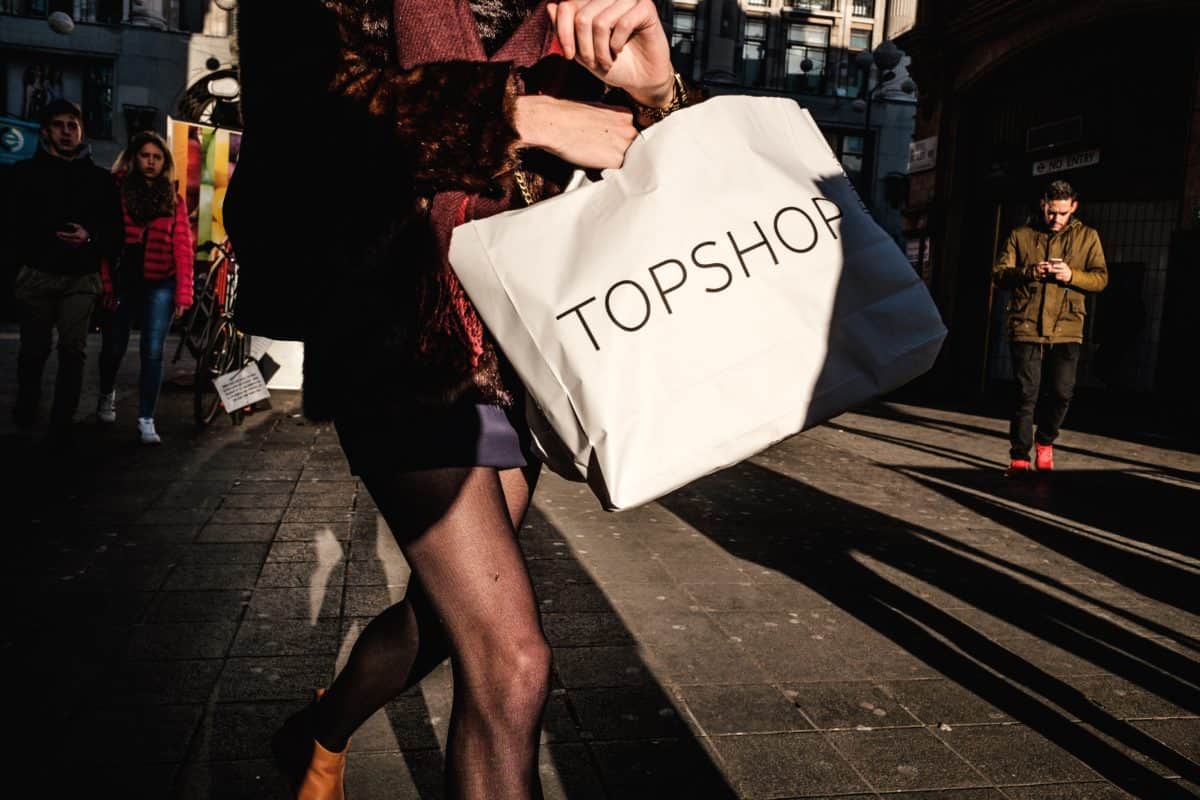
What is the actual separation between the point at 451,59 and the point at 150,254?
23.2ft

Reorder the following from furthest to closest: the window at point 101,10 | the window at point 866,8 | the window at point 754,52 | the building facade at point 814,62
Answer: the window at point 866,8
the window at point 754,52
the building facade at point 814,62
the window at point 101,10

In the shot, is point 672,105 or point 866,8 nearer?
point 672,105

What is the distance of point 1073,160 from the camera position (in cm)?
1341

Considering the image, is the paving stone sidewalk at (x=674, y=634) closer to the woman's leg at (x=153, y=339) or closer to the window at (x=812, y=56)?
the woman's leg at (x=153, y=339)

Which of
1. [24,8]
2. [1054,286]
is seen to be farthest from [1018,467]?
[24,8]

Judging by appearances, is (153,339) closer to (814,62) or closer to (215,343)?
(215,343)

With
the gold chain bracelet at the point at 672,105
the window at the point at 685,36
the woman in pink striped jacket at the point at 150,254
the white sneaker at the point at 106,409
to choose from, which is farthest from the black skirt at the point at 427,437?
the window at the point at 685,36

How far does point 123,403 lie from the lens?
9945 millimetres

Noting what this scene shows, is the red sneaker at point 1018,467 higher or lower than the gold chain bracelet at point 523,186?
lower

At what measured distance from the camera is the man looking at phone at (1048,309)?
773 cm

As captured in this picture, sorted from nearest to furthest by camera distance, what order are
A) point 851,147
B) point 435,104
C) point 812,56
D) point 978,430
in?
point 435,104
point 978,430
point 851,147
point 812,56

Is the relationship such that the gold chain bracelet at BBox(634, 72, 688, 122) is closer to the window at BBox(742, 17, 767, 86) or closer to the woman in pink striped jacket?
the woman in pink striped jacket

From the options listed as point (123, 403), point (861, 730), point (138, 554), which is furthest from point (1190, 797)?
point (123, 403)

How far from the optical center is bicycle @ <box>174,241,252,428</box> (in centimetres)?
857
